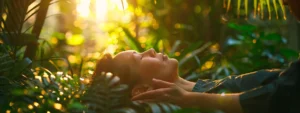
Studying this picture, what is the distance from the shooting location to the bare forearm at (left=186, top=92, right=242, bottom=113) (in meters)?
1.42

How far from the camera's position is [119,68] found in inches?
75.2

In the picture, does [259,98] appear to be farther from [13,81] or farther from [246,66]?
[246,66]

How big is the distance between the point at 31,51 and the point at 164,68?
683 mm

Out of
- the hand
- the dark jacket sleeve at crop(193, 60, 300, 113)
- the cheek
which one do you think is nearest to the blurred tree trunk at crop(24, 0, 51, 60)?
the cheek

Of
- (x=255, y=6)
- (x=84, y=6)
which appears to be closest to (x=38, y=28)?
(x=84, y=6)

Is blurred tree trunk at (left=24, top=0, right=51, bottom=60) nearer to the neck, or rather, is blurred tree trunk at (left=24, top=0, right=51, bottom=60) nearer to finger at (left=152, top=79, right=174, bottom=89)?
the neck

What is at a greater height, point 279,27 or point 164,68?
point 164,68

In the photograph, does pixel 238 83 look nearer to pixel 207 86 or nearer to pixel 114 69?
pixel 207 86

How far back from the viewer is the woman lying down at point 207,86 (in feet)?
4.38

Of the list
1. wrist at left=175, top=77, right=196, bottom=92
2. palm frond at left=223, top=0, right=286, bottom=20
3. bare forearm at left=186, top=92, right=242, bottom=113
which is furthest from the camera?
palm frond at left=223, top=0, right=286, bottom=20

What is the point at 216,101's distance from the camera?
1.47 m

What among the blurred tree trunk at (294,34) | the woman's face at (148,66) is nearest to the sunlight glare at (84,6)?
the woman's face at (148,66)

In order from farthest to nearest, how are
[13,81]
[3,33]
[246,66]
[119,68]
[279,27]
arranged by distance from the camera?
[279,27]
[246,66]
[3,33]
[119,68]
[13,81]

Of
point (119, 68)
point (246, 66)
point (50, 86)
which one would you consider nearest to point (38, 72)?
point (119, 68)
